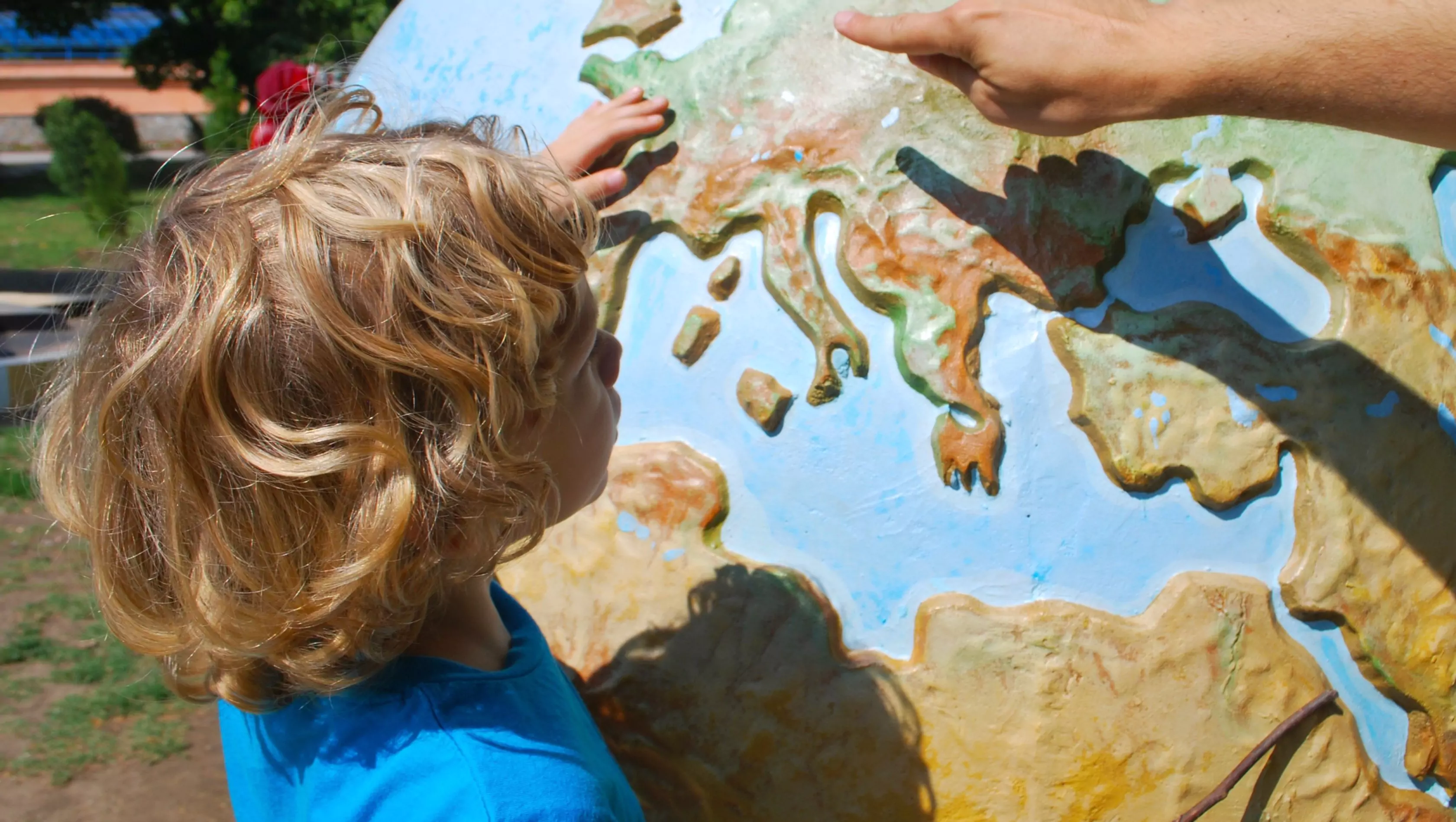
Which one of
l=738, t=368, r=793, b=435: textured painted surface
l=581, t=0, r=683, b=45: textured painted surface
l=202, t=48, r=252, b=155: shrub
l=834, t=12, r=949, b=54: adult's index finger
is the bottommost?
l=202, t=48, r=252, b=155: shrub

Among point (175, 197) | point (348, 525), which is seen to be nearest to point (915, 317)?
point (348, 525)

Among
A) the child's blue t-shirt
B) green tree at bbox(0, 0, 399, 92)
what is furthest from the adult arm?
green tree at bbox(0, 0, 399, 92)

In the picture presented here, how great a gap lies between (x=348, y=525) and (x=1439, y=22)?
4.24ft

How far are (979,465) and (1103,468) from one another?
168mm

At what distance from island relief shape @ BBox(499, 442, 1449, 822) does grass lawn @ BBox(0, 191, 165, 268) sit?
878 cm

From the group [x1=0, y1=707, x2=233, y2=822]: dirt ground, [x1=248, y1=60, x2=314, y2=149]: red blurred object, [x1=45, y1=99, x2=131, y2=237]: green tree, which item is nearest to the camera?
[x1=248, y1=60, x2=314, y2=149]: red blurred object

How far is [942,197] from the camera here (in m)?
1.57

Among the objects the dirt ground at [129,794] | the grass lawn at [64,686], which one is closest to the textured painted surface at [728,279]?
the grass lawn at [64,686]

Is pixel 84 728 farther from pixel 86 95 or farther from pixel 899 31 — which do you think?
pixel 86 95

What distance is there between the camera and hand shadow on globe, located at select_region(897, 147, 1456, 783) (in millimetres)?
1491

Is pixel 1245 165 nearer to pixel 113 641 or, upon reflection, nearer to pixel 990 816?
pixel 990 816

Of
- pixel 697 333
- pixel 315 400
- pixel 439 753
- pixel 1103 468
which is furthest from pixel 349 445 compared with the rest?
pixel 1103 468

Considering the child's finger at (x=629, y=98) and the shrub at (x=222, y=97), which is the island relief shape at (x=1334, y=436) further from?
the shrub at (x=222, y=97)

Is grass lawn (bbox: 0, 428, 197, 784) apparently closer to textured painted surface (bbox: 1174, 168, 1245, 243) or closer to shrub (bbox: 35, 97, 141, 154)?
textured painted surface (bbox: 1174, 168, 1245, 243)
